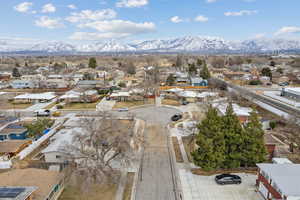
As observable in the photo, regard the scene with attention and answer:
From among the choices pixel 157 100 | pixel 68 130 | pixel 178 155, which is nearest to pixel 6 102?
pixel 68 130

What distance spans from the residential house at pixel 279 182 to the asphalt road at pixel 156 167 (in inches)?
240

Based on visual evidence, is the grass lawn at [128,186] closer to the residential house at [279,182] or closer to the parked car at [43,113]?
the residential house at [279,182]

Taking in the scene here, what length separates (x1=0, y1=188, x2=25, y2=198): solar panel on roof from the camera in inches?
433

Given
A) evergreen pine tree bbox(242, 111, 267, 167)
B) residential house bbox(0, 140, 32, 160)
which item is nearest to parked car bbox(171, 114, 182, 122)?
evergreen pine tree bbox(242, 111, 267, 167)

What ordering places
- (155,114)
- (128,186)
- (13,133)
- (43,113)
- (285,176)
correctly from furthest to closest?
(155,114)
(43,113)
(13,133)
(128,186)
(285,176)

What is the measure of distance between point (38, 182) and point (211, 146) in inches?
493

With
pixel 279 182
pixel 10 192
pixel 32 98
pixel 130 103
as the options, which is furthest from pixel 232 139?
pixel 32 98

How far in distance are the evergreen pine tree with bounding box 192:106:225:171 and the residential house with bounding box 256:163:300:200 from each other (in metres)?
3.06

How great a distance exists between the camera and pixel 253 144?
16.1m

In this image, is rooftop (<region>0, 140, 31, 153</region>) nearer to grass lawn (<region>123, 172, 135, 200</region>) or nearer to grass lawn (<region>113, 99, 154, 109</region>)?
grass lawn (<region>123, 172, 135, 200</region>)

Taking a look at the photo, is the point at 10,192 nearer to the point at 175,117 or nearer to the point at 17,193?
the point at 17,193

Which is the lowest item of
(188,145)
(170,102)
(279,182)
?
(188,145)

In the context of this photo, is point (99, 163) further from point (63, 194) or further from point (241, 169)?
point (241, 169)

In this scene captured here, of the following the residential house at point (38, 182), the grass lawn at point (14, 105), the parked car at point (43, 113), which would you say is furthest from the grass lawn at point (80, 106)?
the residential house at point (38, 182)
